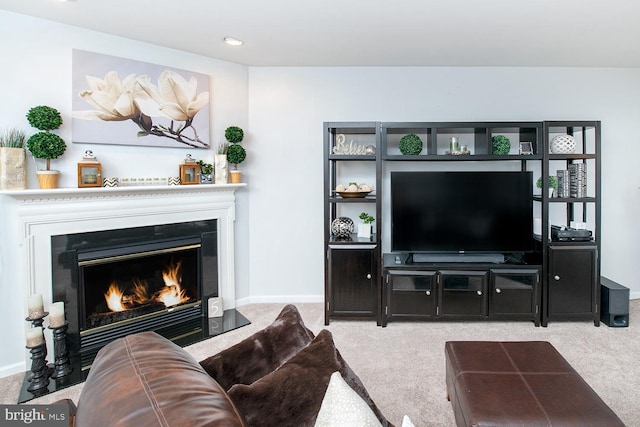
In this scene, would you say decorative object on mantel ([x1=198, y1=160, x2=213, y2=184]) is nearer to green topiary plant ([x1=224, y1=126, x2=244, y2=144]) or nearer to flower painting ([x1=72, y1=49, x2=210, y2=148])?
flower painting ([x1=72, y1=49, x2=210, y2=148])

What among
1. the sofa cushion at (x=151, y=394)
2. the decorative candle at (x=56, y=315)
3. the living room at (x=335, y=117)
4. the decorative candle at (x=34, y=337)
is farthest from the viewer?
the living room at (x=335, y=117)

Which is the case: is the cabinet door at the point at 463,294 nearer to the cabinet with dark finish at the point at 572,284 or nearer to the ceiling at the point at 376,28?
the cabinet with dark finish at the point at 572,284

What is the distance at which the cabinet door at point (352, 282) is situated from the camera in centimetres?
324

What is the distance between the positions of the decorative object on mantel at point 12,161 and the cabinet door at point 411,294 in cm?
289

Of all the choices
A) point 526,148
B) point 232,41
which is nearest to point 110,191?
point 232,41

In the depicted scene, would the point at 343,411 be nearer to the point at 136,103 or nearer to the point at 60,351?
the point at 60,351

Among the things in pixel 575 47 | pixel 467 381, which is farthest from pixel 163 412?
pixel 575 47

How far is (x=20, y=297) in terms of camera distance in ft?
8.11

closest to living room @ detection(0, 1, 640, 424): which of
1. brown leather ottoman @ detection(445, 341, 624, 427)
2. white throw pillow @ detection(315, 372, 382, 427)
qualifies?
brown leather ottoman @ detection(445, 341, 624, 427)

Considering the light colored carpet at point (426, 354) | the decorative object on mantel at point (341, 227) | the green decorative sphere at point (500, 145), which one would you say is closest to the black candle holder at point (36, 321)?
the light colored carpet at point (426, 354)

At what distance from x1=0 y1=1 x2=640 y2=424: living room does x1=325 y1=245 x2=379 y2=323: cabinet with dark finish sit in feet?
1.91

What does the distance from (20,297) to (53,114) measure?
131cm

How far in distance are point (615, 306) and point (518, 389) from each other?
2.37 m

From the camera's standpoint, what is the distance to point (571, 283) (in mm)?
3201
